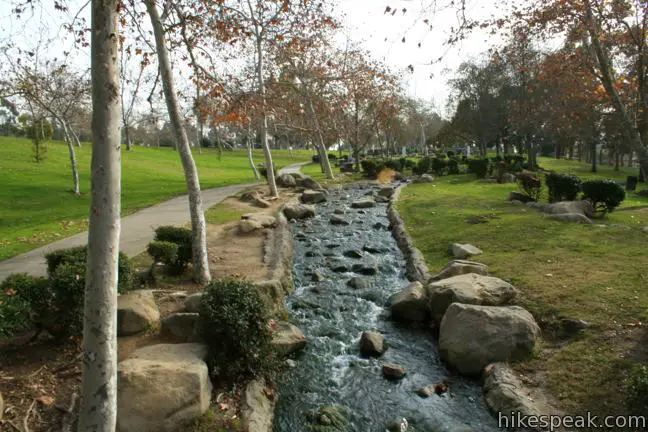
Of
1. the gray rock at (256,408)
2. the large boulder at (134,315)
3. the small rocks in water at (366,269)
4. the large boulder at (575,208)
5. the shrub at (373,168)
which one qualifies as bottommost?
the gray rock at (256,408)

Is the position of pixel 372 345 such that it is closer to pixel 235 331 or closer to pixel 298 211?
pixel 235 331

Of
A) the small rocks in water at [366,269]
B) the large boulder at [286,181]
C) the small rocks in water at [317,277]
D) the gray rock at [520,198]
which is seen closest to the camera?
the small rocks in water at [317,277]

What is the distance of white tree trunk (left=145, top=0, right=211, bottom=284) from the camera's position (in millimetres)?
8875

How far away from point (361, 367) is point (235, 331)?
2.25 metres

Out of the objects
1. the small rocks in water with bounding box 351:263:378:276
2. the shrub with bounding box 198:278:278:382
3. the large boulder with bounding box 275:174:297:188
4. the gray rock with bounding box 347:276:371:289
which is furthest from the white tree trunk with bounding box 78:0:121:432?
the large boulder with bounding box 275:174:297:188

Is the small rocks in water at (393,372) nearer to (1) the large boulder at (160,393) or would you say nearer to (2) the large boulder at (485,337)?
(2) the large boulder at (485,337)

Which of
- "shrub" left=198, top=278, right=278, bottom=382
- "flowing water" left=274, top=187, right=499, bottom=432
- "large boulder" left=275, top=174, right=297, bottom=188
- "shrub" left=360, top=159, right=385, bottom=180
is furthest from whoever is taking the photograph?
"shrub" left=360, top=159, right=385, bottom=180

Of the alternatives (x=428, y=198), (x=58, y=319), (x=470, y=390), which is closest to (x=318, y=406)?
(x=470, y=390)

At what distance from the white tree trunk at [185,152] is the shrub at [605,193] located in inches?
552

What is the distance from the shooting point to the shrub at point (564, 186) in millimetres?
18312

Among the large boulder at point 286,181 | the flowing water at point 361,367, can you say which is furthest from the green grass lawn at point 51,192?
the flowing water at point 361,367

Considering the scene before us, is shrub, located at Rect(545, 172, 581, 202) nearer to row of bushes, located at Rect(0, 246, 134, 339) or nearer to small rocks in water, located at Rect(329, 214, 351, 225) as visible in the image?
small rocks in water, located at Rect(329, 214, 351, 225)

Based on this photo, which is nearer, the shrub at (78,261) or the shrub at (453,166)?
the shrub at (78,261)

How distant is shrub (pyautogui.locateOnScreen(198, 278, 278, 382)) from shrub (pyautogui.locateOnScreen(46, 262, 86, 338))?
1706 mm
